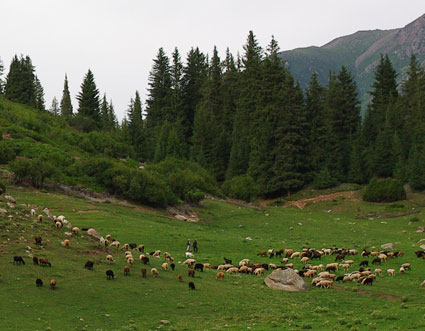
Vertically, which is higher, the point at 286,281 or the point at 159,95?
the point at 159,95

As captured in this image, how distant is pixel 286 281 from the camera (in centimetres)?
2508

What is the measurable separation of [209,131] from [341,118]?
28.1m

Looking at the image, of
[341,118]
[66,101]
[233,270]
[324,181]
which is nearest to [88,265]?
[233,270]

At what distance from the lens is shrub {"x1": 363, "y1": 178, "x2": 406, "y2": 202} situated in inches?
2788

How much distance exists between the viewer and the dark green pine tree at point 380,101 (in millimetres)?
97562

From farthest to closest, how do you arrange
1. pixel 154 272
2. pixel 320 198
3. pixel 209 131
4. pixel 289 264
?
pixel 209 131
pixel 320 198
pixel 289 264
pixel 154 272

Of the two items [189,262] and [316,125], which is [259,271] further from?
[316,125]

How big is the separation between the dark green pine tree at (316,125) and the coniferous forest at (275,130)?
8.0 inches

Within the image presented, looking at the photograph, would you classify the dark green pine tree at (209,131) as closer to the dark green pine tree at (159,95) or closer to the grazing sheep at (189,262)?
the dark green pine tree at (159,95)

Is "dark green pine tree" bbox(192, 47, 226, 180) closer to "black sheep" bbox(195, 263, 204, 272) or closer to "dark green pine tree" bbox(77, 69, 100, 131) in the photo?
"dark green pine tree" bbox(77, 69, 100, 131)

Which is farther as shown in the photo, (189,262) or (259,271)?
(189,262)

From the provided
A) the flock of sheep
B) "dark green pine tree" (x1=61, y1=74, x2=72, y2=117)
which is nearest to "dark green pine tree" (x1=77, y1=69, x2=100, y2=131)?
"dark green pine tree" (x1=61, y1=74, x2=72, y2=117)

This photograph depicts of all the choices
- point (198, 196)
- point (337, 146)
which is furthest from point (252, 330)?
point (337, 146)

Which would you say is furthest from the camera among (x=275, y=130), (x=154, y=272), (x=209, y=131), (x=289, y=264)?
Result: (x=209, y=131)
